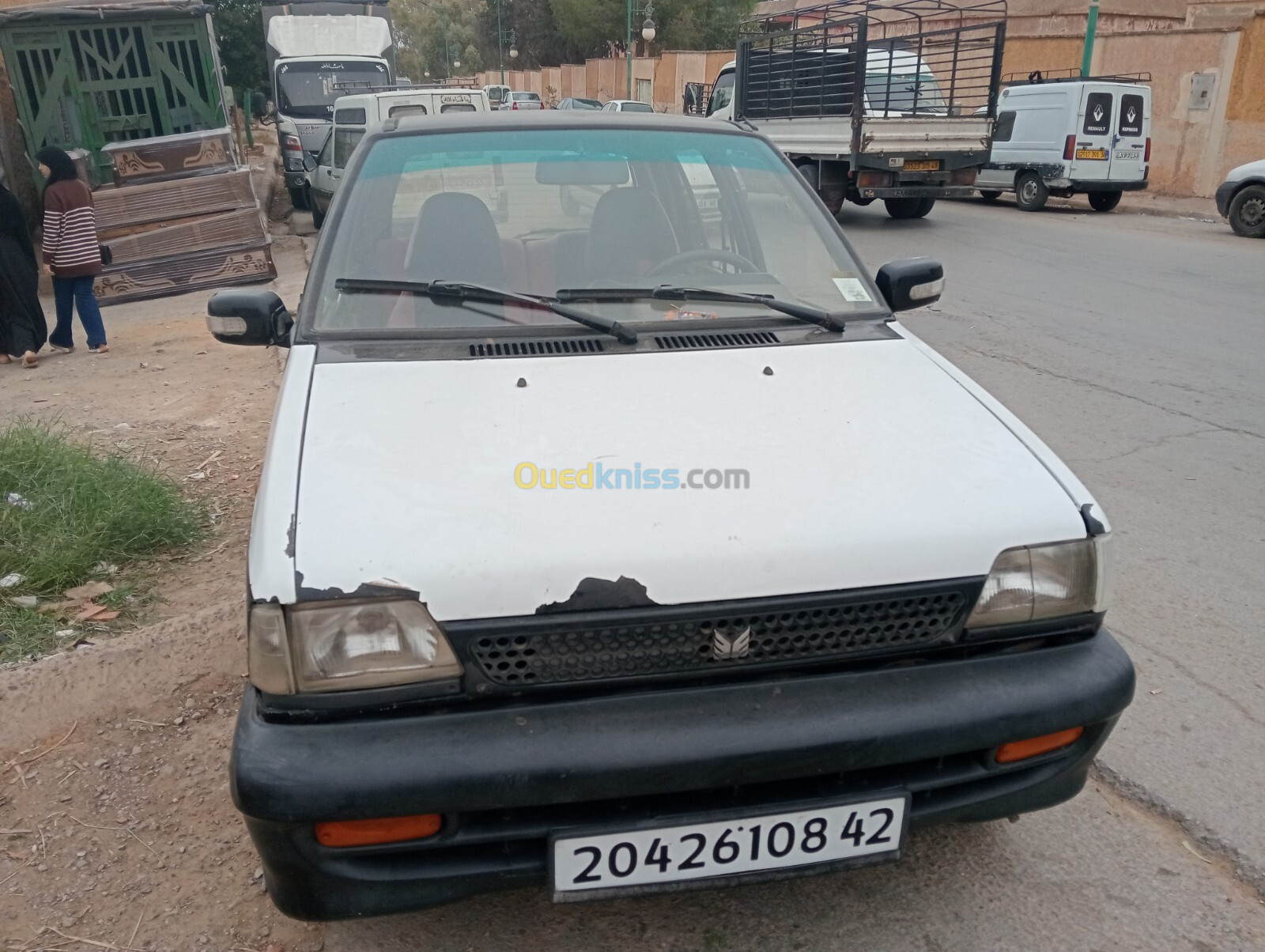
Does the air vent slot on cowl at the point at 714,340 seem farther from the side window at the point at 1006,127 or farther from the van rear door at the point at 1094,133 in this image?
the side window at the point at 1006,127

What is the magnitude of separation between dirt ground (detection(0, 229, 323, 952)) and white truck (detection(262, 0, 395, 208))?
15.4 m

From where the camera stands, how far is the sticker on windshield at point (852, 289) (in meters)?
3.05

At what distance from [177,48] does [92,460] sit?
31.2 ft

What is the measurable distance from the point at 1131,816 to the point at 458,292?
2.26 meters

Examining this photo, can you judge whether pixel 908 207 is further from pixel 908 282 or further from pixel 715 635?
pixel 715 635

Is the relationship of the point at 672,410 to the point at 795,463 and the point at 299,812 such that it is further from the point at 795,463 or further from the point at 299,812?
the point at 299,812

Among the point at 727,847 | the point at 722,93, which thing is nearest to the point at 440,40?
the point at 722,93

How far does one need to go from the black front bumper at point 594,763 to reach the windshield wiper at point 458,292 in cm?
122

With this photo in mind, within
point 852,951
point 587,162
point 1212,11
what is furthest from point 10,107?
point 1212,11

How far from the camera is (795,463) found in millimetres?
2154

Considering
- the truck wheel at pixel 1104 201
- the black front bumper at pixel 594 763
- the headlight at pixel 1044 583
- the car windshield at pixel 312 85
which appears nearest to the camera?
the black front bumper at pixel 594 763

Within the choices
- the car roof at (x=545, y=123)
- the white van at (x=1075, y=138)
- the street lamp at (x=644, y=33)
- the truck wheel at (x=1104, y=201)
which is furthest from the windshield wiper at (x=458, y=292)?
the street lamp at (x=644, y=33)

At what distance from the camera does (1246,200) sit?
13883 mm

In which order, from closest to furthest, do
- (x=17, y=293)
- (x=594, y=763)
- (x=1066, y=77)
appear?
1. (x=594, y=763)
2. (x=17, y=293)
3. (x=1066, y=77)
